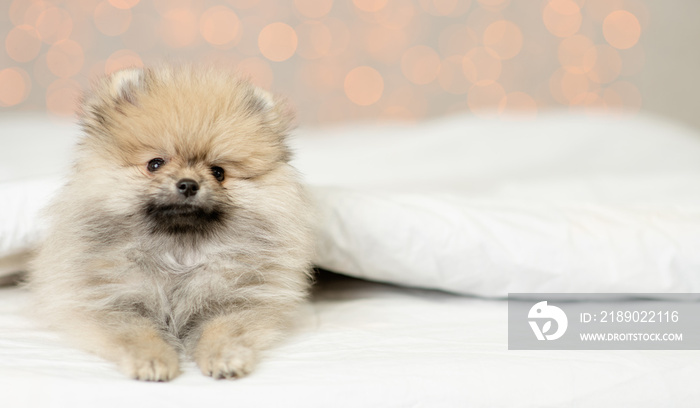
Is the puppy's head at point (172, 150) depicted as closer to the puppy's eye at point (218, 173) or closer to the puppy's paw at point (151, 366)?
the puppy's eye at point (218, 173)

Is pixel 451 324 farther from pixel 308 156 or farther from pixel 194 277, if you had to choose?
pixel 308 156

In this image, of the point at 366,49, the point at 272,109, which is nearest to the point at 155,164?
the point at 272,109

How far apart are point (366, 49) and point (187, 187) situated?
371cm

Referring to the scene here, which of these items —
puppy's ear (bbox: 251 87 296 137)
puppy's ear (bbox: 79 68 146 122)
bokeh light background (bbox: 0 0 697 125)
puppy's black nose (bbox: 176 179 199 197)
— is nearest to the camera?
puppy's black nose (bbox: 176 179 199 197)

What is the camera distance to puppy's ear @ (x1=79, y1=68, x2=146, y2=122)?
144 cm

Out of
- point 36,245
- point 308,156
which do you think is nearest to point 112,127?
point 36,245

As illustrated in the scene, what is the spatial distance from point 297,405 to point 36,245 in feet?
3.16

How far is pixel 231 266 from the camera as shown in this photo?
144 centimetres

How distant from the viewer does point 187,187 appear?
134cm

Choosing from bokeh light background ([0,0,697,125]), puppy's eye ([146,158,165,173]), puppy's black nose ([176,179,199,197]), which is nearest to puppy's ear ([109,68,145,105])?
puppy's eye ([146,158,165,173])

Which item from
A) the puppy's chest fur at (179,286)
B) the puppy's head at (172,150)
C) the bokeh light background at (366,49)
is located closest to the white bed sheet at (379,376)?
the puppy's chest fur at (179,286)

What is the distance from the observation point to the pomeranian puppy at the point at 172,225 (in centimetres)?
137

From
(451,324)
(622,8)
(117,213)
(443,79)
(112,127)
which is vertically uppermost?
(622,8)

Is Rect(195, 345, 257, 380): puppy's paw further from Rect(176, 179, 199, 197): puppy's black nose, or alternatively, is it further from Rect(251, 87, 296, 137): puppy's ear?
→ Rect(251, 87, 296, 137): puppy's ear
